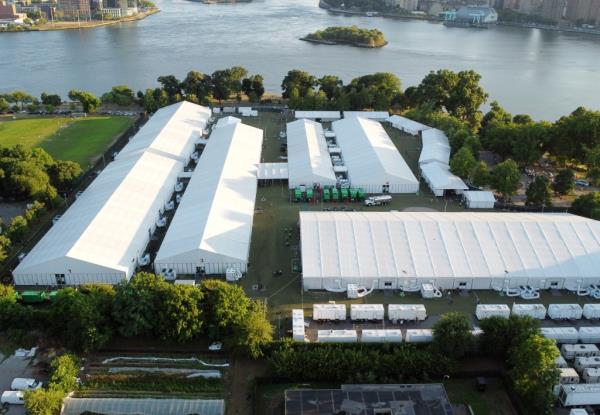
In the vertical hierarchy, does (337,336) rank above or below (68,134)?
below

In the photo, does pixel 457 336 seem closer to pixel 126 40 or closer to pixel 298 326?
pixel 298 326

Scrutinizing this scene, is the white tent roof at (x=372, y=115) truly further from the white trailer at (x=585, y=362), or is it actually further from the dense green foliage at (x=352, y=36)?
the dense green foliage at (x=352, y=36)

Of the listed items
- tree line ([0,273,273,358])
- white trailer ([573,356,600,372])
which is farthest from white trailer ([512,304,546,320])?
tree line ([0,273,273,358])

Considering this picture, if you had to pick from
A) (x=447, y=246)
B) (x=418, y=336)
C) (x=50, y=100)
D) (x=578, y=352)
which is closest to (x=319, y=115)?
(x=50, y=100)

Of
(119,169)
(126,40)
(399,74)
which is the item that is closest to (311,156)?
(119,169)

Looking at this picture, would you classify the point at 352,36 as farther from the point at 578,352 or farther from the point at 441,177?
the point at 578,352

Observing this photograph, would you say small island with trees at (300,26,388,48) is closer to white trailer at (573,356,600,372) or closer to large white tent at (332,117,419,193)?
large white tent at (332,117,419,193)

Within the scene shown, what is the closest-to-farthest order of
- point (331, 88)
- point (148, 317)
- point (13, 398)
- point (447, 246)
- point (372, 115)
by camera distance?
point (13, 398) < point (148, 317) < point (447, 246) < point (372, 115) < point (331, 88)
